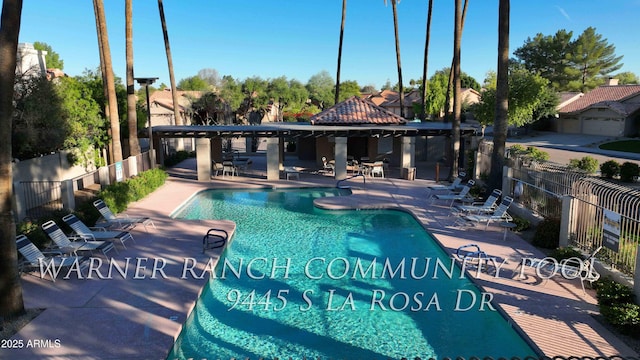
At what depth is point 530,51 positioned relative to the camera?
6581cm

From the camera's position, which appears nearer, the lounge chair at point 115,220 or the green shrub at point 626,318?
the green shrub at point 626,318

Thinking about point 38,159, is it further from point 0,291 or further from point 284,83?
point 284,83

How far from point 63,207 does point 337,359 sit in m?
11.0

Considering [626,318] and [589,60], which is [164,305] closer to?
[626,318]

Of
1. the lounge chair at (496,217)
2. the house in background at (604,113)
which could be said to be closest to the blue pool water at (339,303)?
the lounge chair at (496,217)

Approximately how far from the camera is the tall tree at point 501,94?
54.5 ft

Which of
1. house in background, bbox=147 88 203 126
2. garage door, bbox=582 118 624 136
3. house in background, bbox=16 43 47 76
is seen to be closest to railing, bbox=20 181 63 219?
house in background, bbox=16 43 47 76

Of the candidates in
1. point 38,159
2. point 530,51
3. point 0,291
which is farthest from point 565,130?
point 0,291

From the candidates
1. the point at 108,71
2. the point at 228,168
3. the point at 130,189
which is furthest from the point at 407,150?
the point at 108,71

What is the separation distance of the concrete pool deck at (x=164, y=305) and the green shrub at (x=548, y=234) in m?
0.35

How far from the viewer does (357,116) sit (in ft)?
88.2

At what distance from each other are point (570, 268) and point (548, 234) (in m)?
2.56

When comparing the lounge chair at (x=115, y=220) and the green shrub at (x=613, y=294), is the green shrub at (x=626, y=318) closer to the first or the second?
the green shrub at (x=613, y=294)

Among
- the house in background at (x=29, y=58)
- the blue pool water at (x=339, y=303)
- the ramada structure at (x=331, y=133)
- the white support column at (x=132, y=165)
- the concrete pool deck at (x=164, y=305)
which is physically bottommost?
the blue pool water at (x=339, y=303)
